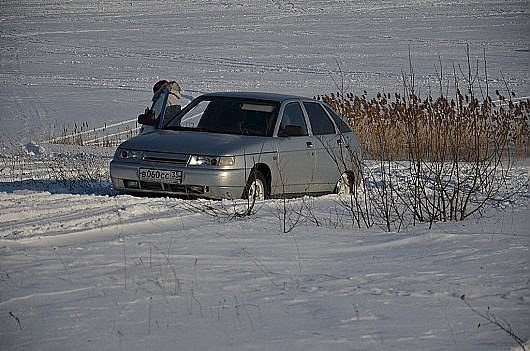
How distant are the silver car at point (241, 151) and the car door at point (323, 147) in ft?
0.04

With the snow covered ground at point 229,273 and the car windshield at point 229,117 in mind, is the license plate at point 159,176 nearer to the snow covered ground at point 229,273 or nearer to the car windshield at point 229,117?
the snow covered ground at point 229,273

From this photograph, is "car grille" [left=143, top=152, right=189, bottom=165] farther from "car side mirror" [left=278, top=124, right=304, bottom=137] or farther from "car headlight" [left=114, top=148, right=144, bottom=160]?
"car side mirror" [left=278, top=124, right=304, bottom=137]

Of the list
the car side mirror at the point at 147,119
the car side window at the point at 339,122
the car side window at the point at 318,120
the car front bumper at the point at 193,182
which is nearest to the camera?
the car front bumper at the point at 193,182

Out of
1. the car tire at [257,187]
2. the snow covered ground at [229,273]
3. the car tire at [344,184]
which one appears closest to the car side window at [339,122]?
the car tire at [344,184]

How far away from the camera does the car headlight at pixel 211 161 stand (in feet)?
34.8

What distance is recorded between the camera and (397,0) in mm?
80938

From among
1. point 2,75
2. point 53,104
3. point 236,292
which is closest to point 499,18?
point 2,75

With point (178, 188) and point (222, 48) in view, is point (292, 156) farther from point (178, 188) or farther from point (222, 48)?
point (222, 48)

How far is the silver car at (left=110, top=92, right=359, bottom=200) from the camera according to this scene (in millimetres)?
10609

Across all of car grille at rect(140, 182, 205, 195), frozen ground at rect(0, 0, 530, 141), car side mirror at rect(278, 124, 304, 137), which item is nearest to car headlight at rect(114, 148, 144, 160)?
car grille at rect(140, 182, 205, 195)

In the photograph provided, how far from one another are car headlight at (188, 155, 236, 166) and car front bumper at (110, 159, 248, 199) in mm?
73

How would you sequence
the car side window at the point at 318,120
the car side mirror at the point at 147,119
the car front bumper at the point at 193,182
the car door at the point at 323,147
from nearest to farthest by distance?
the car front bumper at the point at 193,182 → the car door at the point at 323,147 → the car side window at the point at 318,120 → the car side mirror at the point at 147,119

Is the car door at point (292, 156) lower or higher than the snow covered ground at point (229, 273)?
higher

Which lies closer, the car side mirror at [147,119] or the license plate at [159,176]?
the license plate at [159,176]
